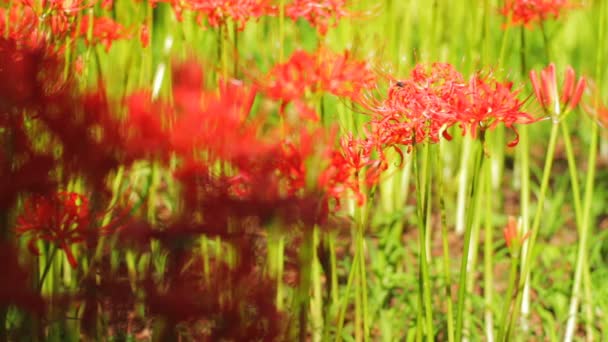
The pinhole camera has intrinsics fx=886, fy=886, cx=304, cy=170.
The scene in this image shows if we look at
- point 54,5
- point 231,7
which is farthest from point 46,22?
point 231,7

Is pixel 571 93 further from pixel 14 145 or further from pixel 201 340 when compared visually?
pixel 14 145

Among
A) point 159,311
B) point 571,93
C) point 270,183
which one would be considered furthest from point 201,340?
point 571,93

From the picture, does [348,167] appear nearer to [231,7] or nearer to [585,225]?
[231,7]

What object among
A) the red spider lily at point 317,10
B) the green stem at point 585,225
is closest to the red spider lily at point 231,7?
the red spider lily at point 317,10

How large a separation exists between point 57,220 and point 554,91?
60cm

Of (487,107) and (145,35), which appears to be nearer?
(487,107)

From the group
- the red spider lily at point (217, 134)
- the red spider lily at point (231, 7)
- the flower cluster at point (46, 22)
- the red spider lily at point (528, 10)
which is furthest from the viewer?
the red spider lily at point (528, 10)

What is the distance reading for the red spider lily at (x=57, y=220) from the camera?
38.5 inches

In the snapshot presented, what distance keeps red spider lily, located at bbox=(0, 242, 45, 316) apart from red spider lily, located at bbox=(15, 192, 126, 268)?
0.10 meters

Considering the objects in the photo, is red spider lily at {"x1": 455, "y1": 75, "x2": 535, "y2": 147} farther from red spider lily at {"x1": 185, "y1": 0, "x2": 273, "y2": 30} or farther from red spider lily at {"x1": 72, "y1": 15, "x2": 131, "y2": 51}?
red spider lily at {"x1": 72, "y1": 15, "x2": 131, "y2": 51}

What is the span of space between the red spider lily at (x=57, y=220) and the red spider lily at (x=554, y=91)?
523 millimetres

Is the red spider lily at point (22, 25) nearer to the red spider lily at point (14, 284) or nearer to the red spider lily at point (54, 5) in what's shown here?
the red spider lily at point (54, 5)

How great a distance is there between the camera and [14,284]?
2.83 feet

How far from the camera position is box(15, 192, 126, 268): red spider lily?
978 mm
